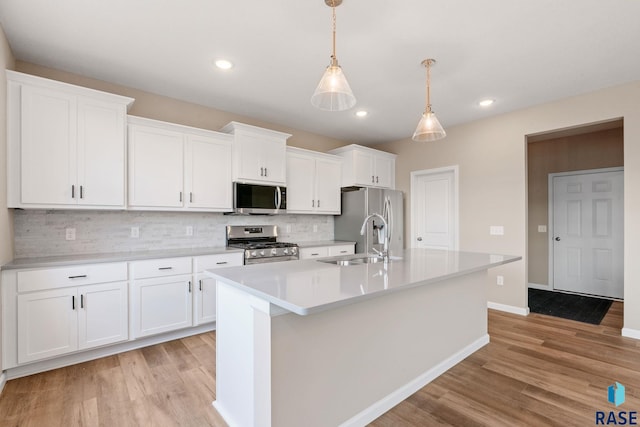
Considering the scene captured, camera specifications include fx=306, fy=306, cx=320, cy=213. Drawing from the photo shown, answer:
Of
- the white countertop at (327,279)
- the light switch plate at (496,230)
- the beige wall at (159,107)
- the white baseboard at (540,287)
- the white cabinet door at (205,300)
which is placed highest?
the beige wall at (159,107)

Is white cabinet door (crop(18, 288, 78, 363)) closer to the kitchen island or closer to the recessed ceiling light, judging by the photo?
the kitchen island

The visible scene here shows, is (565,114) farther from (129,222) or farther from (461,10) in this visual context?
(129,222)

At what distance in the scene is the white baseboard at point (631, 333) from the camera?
306 cm

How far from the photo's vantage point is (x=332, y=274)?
1.83 metres

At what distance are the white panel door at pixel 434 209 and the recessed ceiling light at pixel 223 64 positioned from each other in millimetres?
3320

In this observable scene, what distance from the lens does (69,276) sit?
2.47 metres

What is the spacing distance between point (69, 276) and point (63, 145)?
110 cm

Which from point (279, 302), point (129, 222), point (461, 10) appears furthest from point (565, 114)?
point (129, 222)

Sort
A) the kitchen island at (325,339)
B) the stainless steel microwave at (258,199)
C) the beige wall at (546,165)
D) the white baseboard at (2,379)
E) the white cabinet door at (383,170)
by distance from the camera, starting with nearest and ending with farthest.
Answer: the kitchen island at (325,339) → the white baseboard at (2,379) → the stainless steel microwave at (258,199) → the beige wall at (546,165) → the white cabinet door at (383,170)

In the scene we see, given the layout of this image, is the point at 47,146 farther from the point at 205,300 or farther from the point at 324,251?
the point at 324,251

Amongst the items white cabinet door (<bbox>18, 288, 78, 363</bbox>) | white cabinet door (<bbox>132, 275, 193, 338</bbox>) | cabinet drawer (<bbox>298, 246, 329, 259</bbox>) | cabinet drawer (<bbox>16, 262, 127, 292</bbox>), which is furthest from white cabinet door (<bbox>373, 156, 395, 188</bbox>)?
white cabinet door (<bbox>18, 288, 78, 363</bbox>)

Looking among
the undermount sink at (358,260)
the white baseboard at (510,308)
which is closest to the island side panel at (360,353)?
the undermount sink at (358,260)

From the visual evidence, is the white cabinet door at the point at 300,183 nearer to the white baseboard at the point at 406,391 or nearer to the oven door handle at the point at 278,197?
the oven door handle at the point at 278,197

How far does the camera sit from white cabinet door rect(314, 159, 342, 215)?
4.57 m
